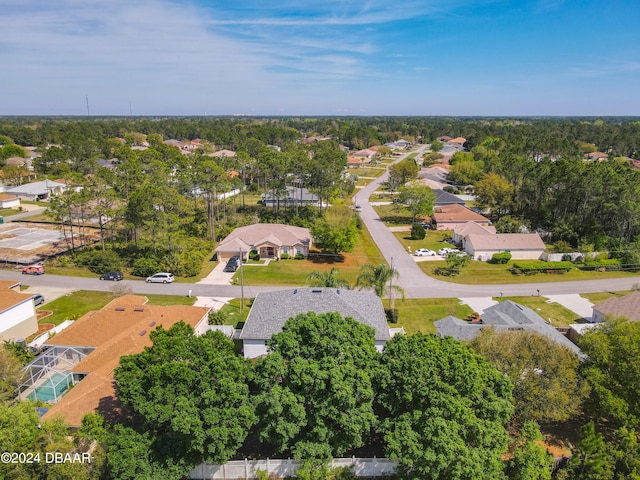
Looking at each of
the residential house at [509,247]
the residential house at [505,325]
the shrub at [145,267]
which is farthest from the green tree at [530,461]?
the shrub at [145,267]

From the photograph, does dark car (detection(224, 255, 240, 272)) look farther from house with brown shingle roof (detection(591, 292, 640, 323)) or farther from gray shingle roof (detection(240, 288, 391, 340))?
house with brown shingle roof (detection(591, 292, 640, 323))

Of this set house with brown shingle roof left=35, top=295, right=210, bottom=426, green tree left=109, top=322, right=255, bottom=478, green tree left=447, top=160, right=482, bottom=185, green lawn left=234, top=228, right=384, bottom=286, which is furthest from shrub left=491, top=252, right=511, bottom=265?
green tree left=447, top=160, right=482, bottom=185

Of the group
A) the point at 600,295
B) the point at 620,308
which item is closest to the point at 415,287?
the point at 620,308

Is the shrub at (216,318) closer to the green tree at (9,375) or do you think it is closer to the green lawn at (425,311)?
the green tree at (9,375)

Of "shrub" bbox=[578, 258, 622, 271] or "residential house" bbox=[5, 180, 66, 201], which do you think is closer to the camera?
"shrub" bbox=[578, 258, 622, 271]

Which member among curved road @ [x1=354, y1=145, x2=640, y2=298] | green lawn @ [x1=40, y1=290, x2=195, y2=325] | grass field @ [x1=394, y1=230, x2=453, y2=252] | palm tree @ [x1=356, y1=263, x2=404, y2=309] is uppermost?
palm tree @ [x1=356, y1=263, x2=404, y2=309]

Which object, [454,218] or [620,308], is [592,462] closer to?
[620,308]
